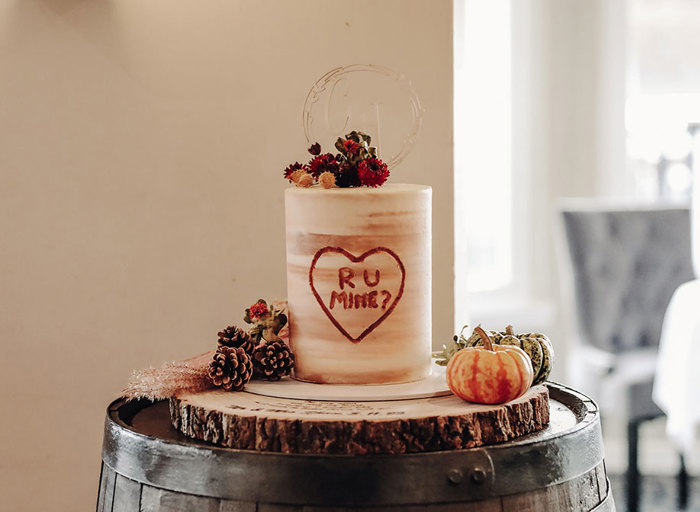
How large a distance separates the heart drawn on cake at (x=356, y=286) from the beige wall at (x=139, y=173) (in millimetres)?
455

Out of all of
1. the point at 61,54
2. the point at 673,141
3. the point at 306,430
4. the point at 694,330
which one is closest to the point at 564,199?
the point at 673,141

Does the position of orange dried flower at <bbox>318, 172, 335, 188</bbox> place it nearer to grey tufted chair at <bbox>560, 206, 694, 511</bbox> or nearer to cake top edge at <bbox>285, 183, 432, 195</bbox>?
cake top edge at <bbox>285, 183, 432, 195</bbox>

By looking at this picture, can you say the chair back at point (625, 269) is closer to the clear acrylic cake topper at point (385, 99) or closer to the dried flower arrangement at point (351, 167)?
the clear acrylic cake topper at point (385, 99)

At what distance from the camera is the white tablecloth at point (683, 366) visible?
228cm

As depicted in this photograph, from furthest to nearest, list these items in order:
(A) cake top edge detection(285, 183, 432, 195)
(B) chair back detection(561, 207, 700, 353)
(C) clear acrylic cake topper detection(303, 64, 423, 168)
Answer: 1. (B) chair back detection(561, 207, 700, 353)
2. (C) clear acrylic cake topper detection(303, 64, 423, 168)
3. (A) cake top edge detection(285, 183, 432, 195)

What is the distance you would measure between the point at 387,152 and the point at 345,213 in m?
0.46

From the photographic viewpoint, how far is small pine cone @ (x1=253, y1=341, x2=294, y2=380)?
1.02m

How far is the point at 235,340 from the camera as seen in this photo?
1.03 meters

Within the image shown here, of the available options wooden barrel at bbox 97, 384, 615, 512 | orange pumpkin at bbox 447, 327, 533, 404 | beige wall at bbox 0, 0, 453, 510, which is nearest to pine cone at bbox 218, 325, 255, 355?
wooden barrel at bbox 97, 384, 615, 512

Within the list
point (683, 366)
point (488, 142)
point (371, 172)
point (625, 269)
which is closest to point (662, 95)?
point (488, 142)

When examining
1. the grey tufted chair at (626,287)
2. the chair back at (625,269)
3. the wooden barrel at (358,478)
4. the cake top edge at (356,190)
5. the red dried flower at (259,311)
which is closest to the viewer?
the wooden barrel at (358,478)

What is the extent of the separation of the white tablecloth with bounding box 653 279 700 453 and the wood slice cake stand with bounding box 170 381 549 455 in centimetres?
149

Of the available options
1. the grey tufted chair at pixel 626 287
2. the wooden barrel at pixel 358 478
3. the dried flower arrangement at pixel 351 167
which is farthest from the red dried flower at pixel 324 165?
the grey tufted chair at pixel 626 287

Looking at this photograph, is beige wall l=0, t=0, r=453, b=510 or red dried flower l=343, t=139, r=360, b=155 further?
beige wall l=0, t=0, r=453, b=510
